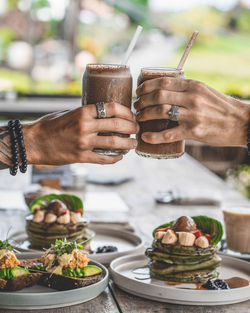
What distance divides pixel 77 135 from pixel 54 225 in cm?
53

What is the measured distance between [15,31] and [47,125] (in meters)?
7.42

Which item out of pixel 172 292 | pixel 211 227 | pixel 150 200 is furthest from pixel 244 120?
pixel 150 200

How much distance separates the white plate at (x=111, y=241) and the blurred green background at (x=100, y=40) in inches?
246

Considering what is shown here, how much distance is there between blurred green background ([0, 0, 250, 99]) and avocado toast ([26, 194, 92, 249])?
21.4ft

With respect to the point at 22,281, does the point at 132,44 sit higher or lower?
higher

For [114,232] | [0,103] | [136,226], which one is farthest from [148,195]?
[0,103]

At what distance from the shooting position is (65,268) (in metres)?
1.75

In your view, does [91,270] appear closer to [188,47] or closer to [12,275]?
[12,275]

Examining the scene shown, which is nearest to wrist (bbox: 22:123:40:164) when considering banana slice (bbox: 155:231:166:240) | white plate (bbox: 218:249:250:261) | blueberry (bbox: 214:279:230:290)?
banana slice (bbox: 155:231:166:240)

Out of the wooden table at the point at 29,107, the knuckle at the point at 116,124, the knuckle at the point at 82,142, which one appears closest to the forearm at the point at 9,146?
the knuckle at the point at 82,142

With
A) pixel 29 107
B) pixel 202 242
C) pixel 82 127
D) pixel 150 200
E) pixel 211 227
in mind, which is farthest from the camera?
pixel 29 107

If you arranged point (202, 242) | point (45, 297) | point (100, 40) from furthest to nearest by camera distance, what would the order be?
1. point (100, 40)
2. point (202, 242)
3. point (45, 297)

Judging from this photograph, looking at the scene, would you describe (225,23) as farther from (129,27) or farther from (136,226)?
(136,226)

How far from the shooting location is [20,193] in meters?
3.61
